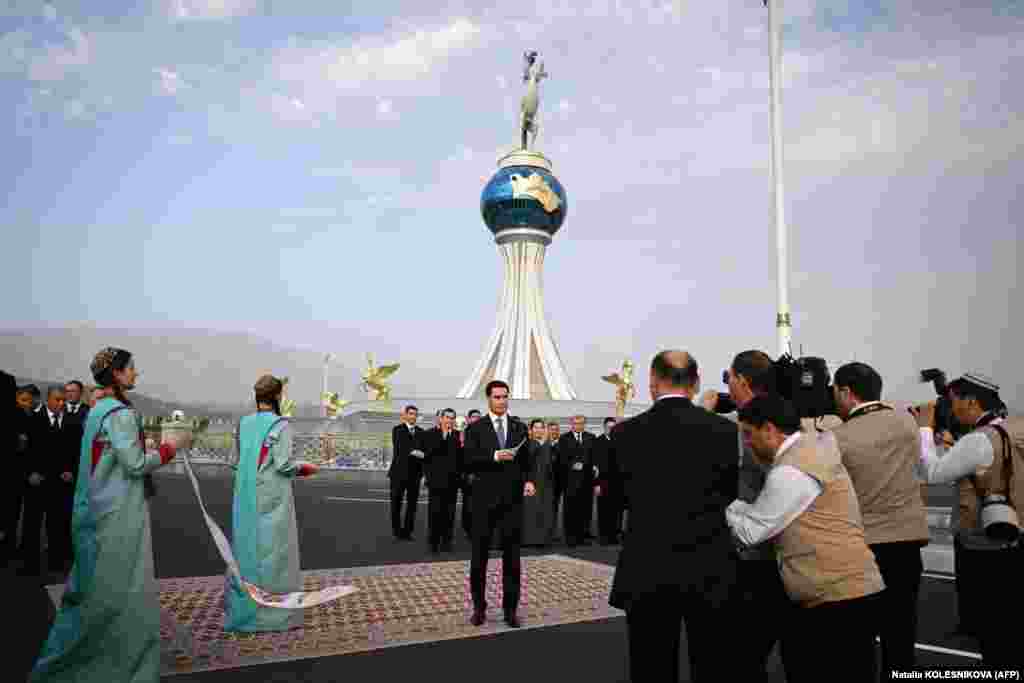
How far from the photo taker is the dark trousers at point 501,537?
5848 mm

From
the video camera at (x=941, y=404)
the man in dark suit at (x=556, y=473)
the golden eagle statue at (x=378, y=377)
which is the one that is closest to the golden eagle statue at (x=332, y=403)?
the golden eagle statue at (x=378, y=377)

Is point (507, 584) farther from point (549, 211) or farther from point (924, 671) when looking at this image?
point (549, 211)

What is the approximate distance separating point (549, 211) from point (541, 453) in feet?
85.0

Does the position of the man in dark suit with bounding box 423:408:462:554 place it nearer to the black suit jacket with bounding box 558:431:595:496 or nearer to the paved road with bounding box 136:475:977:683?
the paved road with bounding box 136:475:977:683

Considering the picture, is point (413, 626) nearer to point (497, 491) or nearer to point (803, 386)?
point (497, 491)

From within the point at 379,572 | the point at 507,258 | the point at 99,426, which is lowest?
the point at 379,572

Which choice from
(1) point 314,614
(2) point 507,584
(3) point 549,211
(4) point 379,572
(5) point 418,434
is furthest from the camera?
(3) point 549,211

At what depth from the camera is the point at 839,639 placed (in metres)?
2.90

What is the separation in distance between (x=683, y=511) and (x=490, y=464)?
3.33m

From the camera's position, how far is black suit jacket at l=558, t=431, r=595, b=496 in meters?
11.8

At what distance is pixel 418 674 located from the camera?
463cm

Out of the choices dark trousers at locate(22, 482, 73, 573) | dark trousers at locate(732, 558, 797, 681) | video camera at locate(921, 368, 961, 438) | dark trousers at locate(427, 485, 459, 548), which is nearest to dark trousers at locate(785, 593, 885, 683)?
dark trousers at locate(732, 558, 797, 681)

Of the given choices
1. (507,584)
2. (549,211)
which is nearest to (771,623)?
(507,584)

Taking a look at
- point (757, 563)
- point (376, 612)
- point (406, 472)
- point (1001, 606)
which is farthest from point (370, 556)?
point (1001, 606)
